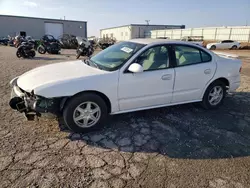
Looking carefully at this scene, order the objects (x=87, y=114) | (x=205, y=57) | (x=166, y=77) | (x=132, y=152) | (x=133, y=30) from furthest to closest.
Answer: (x=133, y=30) < (x=205, y=57) < (x=166, y=77) < (x=87, y=114) < (x=132, y=152)

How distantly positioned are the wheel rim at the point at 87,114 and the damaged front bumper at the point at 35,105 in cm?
31

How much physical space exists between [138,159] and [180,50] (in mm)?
2377

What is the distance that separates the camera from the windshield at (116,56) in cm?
367

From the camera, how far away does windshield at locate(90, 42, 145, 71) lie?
3.67 meters

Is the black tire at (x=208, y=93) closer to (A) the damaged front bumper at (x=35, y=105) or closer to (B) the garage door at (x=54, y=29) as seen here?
(A) the damaged front bumper at (x=35, y=105)

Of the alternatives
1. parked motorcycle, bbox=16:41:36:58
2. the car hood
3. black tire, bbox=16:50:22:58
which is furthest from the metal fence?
the car hood

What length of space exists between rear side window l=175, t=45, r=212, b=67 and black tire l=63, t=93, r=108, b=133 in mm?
1687

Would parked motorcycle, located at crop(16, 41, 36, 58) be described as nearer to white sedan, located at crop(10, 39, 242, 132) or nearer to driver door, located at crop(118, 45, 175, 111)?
white sedan, located at crop(10, 39, 242, 132)

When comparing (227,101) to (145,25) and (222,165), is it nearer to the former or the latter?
(222,165)

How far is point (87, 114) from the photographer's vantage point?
11.3ft

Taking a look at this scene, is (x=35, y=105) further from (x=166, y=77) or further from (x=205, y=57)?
(x=205, y=57)

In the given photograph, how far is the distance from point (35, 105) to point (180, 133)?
7.80ft

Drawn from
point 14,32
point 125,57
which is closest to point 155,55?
point 125,57

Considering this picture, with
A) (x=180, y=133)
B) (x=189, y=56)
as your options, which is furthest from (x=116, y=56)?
(x=180, y=133)
